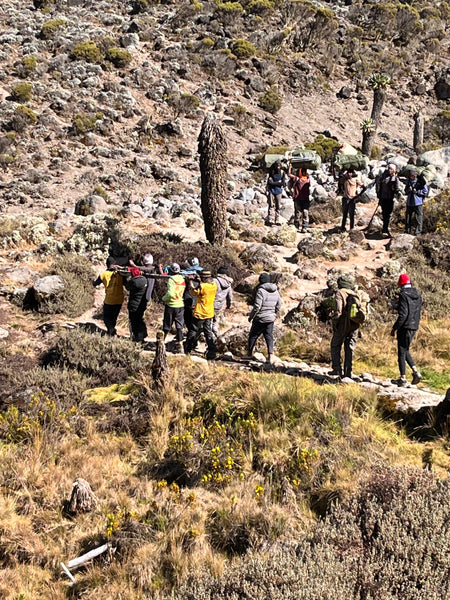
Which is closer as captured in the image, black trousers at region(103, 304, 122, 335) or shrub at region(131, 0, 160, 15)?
black trousers at region(103, 304, 122, 335)

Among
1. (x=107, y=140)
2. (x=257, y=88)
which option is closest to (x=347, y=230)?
(x=107, y=140)

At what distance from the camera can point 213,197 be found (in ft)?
48.1

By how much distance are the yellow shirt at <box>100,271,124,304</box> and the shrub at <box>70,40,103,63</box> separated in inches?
1137

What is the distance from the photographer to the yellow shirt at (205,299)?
845 centimetres

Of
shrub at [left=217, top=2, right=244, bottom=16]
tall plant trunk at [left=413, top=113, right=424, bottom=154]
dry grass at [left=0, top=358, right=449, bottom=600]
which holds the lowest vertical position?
dry grass at [left=0, top=358, right=449, bottom=600]

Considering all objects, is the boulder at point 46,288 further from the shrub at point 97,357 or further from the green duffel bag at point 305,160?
the green duffel bag at point 305,160

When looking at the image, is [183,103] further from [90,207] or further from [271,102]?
[90,207]

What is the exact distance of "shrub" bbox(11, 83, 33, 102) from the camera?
1135 inches

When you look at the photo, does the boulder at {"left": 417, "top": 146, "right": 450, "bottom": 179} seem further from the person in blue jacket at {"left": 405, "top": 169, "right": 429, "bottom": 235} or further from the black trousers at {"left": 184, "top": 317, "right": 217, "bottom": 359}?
the black trousers at {"left": 184, "top": 317, "right": 217, "bottom": 359}

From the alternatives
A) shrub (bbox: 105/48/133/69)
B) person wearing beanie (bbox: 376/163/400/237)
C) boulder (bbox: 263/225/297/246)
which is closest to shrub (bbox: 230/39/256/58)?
shrub (bbox: 105/48/133/69)

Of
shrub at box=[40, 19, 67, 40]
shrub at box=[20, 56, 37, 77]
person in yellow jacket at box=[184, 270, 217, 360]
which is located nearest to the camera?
person in yellow jacket at box=[184, 270, 217, 360]

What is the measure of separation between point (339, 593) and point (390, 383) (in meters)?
5.02

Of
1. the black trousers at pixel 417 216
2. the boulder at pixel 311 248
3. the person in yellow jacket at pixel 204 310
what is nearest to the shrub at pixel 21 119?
the boulder at pixel 311 248

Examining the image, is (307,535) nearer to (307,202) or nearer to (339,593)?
(339,593)
